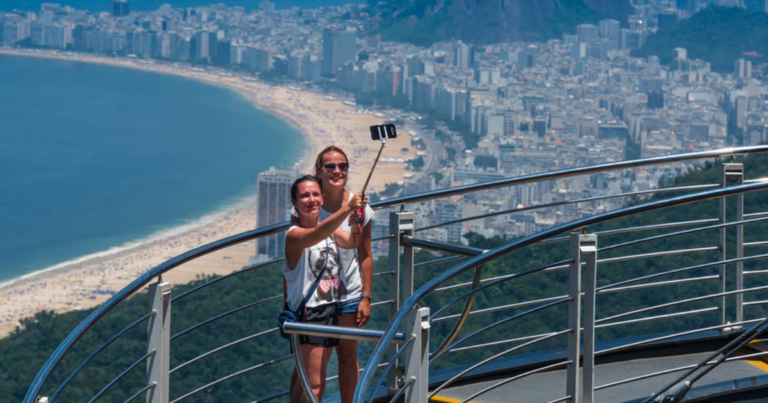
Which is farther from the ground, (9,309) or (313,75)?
(313,75)

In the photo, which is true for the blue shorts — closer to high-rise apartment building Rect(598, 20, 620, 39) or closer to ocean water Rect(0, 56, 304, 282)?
ocean water Rect(0, 56, 304, 282)

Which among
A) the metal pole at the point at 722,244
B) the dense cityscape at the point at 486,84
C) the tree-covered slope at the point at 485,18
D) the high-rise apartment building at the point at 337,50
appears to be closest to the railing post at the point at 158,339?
the metal pole at the point at 722,244

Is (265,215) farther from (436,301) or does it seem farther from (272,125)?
(436,301)

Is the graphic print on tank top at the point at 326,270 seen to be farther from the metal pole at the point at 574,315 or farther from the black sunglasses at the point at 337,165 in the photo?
the metal pole at the point at 574,315

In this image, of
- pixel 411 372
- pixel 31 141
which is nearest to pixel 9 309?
pixel 31 141

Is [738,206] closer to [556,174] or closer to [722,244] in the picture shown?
[722,244]

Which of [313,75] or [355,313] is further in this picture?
[313,75]

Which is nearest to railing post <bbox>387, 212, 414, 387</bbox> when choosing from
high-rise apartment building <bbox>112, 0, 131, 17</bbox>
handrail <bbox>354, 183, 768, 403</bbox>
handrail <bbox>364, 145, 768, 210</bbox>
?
handrail <bbox>364, 145, 768, 210</bbox>

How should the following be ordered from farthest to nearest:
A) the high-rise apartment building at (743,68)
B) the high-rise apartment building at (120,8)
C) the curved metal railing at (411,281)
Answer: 1. the high-rise apartment building at (120,8)
2. the high-rise apartment building at (743,68)
3. the curved metal railing at (411,281)
